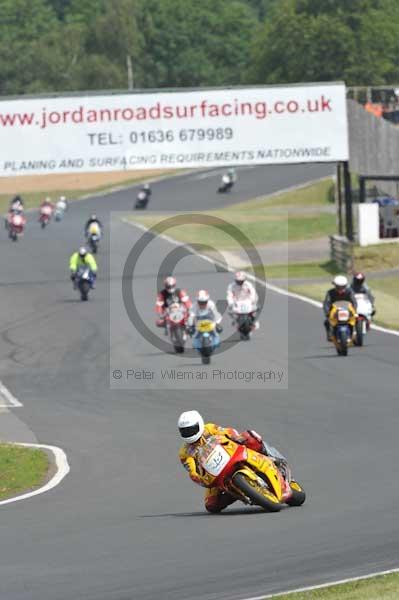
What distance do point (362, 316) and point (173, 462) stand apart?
11.1m

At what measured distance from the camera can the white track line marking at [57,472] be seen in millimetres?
16375

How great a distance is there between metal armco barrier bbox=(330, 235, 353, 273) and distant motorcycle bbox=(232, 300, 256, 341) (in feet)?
49.9

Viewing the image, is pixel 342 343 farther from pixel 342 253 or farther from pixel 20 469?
pixel 342 253

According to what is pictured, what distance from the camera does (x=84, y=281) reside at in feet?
135

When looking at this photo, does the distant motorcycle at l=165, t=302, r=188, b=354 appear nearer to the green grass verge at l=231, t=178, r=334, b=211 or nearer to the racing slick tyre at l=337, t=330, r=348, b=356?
the racing slick tyre at l=337, t=330, r=348, b=356

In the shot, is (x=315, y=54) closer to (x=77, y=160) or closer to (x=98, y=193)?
(x=98, y=193)

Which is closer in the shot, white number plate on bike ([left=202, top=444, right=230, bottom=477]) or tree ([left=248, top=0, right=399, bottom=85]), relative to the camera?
white number plate on bike ([left=202, top=444, right=230, bottom=477])

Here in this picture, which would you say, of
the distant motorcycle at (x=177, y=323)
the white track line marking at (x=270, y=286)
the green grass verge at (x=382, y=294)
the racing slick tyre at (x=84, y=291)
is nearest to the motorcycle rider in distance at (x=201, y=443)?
the distant motorcycle at (x=177, y=323)

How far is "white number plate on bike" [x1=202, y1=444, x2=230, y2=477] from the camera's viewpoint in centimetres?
1309

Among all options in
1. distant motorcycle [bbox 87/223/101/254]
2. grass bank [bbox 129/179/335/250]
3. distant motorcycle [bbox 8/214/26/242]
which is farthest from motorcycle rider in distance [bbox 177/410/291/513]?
distant motorcycle [bbox 8/214/26/242]

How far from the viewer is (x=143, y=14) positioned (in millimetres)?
136375

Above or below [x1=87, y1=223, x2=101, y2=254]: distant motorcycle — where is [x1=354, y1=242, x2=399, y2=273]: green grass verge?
below

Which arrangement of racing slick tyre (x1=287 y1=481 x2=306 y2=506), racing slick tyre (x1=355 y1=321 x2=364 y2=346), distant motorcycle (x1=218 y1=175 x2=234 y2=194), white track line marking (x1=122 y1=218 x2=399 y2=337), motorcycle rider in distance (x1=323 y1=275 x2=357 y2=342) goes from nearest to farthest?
racing slick tyre (x1=287 y1=481 x2=306 y2=506), motorcycle rider in distance (x1=323 y1=275 x2=357 y2=342), racing slick tyre (x1=355 y1=321 x2=364 y2=346), white track line marking (x1=122 y1=218 x2=399 y2=337), distant motorcycle (x1=218 y1=175 x2=234 y2=194)

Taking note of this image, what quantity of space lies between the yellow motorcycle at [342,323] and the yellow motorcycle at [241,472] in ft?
45.7
